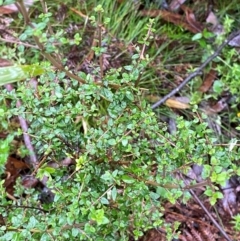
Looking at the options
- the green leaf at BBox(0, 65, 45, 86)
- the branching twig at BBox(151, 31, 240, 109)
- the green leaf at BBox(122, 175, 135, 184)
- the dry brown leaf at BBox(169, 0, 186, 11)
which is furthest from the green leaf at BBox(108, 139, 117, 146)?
the dry brown leaf at BBox(169, 0, 186, 11)

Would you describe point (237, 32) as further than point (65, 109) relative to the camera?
Yes

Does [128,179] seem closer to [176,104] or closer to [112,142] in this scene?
[112,142]

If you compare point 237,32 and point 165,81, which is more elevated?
point 237,32

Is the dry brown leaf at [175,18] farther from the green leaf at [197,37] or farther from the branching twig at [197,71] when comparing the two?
the branching twig at [197,71]

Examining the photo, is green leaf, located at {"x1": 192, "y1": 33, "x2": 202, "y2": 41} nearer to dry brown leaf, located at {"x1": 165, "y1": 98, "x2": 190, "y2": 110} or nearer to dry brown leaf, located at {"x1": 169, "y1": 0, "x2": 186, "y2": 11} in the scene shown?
dry brown leaf, located at {"x1": 169, "y1": 0, "x2": 186, "y2": 11}

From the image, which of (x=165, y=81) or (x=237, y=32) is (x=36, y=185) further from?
(x=237, y=32)

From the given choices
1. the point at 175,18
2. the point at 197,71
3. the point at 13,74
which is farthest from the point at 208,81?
the point at 13,74

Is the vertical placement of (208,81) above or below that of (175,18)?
below

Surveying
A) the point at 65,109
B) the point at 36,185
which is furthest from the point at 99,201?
the point at 36,185

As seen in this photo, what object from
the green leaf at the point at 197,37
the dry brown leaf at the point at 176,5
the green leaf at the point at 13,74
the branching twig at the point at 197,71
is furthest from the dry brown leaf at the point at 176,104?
the green leaf at the point at 13,74
